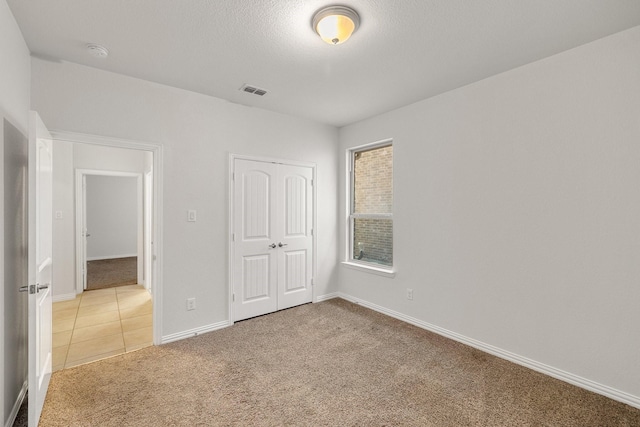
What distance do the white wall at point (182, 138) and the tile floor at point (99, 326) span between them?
1.79 feet

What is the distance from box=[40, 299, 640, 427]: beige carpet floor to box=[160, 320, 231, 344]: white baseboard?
0.08 m

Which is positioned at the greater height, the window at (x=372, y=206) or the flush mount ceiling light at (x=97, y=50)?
the flush mount ceiling light at (x=97, y=50)

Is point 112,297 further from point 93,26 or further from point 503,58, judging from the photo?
point 503,58

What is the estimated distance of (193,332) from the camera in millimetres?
3109

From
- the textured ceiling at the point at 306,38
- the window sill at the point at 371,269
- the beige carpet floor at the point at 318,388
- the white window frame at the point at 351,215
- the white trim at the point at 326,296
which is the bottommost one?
the beige carpet floor at the point at 318,388

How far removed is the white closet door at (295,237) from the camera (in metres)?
3.85

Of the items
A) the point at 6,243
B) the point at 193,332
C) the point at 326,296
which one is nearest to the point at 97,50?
the point at 6,243

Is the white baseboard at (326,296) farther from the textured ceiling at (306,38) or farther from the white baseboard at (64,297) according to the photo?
the white baseboard at (64,297)

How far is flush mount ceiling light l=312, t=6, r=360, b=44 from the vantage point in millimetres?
1812

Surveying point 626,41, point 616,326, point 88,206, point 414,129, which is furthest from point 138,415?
point 88,206

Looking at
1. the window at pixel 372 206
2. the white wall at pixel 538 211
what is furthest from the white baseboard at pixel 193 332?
the white wall at pixel 538 211

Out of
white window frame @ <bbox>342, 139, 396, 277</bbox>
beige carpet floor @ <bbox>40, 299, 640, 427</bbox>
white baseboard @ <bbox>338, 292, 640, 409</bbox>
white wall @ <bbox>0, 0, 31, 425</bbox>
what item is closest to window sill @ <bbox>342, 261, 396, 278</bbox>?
white window frame @ <bbox>342, 139, 396, 277</bbox>

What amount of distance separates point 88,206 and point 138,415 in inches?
306

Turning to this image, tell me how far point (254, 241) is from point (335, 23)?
97.2 inches
